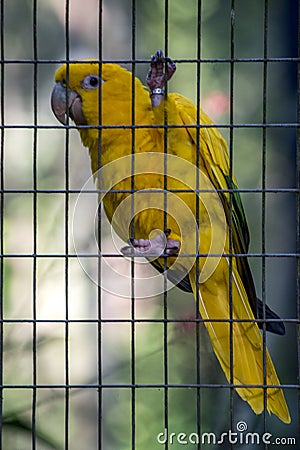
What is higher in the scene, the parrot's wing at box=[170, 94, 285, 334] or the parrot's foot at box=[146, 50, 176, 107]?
the parrot's foot at box=[146, 50, 176, 107]

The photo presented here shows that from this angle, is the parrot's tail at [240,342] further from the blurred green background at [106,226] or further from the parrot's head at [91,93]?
A: the parrot's head at [91,93]

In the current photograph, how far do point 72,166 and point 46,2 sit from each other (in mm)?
458

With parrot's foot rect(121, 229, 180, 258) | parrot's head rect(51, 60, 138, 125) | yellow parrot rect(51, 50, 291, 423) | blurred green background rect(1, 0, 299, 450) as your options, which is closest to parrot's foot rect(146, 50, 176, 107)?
yellow parrot rect(51, 50, 291, 423)

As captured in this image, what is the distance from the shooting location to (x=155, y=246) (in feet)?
4.74

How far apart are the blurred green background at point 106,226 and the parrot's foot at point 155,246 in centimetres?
46

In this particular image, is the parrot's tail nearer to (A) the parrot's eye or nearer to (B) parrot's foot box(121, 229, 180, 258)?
(B) parrot's foot box(121, 229, 180, 258)

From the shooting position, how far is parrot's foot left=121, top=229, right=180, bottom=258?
4.44 ft

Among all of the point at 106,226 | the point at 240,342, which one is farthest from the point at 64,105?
the point at 240,342

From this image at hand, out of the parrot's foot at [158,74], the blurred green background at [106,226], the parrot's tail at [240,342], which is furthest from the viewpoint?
the blurred green background at [106,226]

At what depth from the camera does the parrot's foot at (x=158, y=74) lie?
4.14ft

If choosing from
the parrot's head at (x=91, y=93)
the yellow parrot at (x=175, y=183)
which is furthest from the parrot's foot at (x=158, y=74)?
the parrot's head at (x=91, y=93)

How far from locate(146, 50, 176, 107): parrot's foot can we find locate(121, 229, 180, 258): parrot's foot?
0.27 meters

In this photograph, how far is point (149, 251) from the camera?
1.41 meters

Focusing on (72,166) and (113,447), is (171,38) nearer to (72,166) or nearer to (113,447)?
(72,166)
